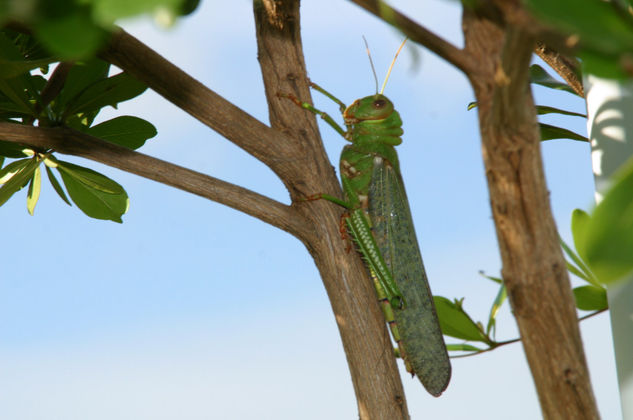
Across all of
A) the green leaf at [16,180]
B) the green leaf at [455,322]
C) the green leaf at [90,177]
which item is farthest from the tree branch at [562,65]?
the green leaf at [16,180]

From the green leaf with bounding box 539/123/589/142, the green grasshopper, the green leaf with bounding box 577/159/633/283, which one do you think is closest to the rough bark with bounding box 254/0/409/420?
the green grasshopper

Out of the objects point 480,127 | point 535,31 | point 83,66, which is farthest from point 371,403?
point 83,66

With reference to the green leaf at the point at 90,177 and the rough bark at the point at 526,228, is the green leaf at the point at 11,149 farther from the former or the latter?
the rough bark at the point at 526,228

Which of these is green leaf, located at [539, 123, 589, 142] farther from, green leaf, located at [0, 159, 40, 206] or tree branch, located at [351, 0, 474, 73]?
green leaf, located at [0, 159, 40, 206]

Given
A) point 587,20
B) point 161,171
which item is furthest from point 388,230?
point 587,20

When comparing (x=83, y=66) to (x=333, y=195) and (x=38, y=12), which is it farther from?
(x=38, y=12)

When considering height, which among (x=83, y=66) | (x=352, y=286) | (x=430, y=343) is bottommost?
(x=430, y=343)
